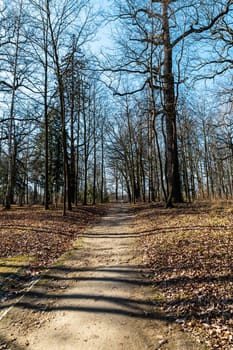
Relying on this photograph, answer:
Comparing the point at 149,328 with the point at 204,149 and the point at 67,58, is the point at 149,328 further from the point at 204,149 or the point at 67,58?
the point at 204,149

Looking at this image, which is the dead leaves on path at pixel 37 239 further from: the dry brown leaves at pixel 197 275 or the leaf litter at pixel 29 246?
the dry brown leaves at pixel 197 275

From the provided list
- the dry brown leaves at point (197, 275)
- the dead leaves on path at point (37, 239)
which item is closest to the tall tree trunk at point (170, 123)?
the dry brown leaves at point (197, 275)

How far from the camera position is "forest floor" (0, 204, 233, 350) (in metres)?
3.30

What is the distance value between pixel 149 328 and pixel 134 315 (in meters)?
0.39

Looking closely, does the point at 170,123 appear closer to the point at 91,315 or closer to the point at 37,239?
the point at 37,239

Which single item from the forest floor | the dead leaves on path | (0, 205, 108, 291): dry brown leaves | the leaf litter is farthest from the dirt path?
the dead leaves on path

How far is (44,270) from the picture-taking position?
19.9 feet

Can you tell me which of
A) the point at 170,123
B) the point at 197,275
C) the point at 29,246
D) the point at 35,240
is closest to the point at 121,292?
the point at 197,275

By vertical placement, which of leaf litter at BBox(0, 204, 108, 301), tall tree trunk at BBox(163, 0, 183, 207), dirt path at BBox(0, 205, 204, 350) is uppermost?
tall tree trunk at BBox(163, 0, 183, 207)

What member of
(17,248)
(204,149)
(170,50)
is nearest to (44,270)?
(17,248)

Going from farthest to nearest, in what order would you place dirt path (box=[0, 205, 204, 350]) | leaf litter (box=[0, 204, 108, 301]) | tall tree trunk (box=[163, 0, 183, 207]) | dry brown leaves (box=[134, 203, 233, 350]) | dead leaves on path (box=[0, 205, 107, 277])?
tall tree trunk (box=[163, 0, 183, 207]) < dead leaves on path (box=[0, 205, 107, 277]) < leaf litter (box=[0, 204, 108, 301]) < dry brown leaves (box=[134, 203, 233, 350]) < dirt path (box=[0, 205, 204, 350])

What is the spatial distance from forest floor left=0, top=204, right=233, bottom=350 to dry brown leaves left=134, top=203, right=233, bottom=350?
0.01 meters

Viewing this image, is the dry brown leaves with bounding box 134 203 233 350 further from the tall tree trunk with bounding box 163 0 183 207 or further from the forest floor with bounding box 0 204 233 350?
the tall tree trunk with bounding box 163 0 183 207

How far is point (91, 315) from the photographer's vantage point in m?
3.86
